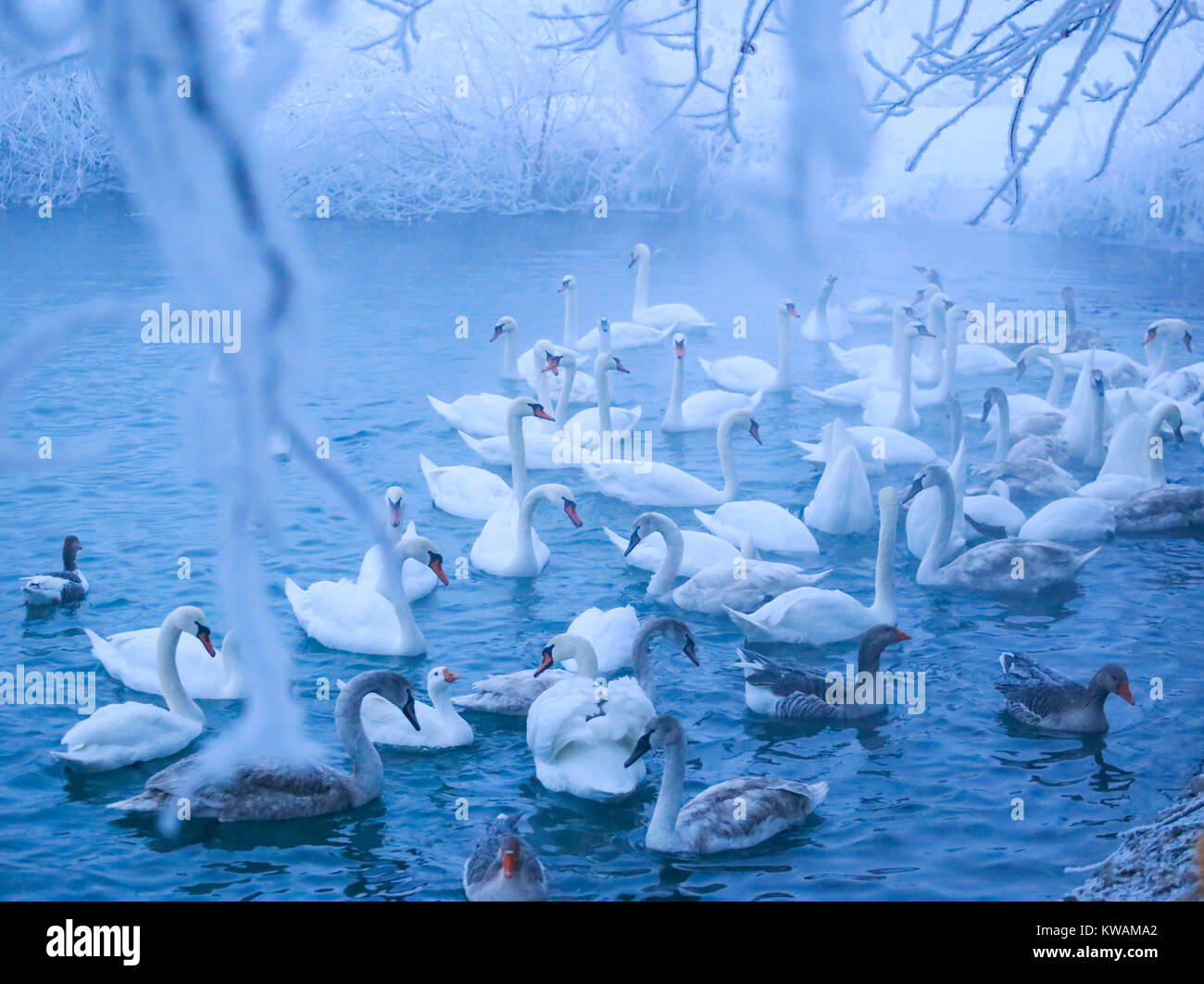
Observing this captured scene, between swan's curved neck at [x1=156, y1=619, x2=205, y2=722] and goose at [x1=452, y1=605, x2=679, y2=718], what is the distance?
2.80 ft

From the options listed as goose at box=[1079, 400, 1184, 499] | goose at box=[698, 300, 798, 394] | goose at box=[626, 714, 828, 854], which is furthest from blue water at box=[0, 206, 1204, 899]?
goose at box=[1079, 400, 1184, 499]

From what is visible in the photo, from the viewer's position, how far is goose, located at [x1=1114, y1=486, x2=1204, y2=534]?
19.0ft

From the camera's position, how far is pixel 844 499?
594cm

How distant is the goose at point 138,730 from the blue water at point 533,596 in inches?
2.6

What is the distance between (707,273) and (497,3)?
2585mm

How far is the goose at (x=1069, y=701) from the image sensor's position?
428 centimetres

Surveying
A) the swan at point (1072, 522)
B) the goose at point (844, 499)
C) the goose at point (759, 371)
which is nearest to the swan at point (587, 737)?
the goose at point (844, 499)

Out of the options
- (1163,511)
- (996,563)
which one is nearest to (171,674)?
(996,563)

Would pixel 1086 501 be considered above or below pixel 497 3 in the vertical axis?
below

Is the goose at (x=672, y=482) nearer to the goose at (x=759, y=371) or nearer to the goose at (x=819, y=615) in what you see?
the goose at (x=819, y=615)

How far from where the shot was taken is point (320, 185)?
6.96 m

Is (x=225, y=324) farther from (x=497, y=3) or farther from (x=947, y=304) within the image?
Answer: (x=947, y=304)

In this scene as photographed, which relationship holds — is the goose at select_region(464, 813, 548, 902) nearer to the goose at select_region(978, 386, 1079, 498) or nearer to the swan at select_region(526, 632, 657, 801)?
the swan at select_region(526, 632, 657, 801)
